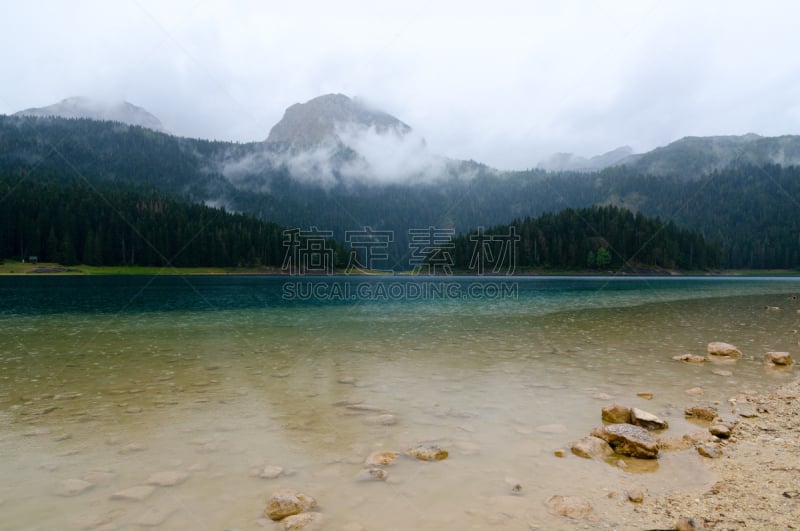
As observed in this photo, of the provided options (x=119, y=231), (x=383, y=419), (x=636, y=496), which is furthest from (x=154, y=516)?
(x=119, y=231)

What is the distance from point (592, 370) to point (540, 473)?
1061 cm

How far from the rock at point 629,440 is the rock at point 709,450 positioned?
34.6 inches

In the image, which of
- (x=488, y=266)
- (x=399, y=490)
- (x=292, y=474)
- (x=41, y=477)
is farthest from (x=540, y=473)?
(x=488, y=266)

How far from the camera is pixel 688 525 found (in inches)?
223

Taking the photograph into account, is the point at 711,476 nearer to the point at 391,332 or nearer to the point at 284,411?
the point at 284,411

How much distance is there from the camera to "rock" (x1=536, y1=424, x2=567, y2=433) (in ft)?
34.8

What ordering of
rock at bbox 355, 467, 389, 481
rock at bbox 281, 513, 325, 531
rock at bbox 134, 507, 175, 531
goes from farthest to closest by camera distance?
rock at bbox 355, 467, 389, 481 → rock at bbox 134, 507, 175, 531 → rock at bbox 281, 513, 325, 531

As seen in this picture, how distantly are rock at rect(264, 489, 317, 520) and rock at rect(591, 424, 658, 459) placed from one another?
6.59m

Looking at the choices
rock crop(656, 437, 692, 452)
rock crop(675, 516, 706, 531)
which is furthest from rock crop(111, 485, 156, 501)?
rock crop(656, 437, 692, 452)

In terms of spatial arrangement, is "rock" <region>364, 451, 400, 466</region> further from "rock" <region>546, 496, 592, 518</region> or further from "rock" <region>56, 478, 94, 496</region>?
"rock" <region>56, 478, 94, 496</region>

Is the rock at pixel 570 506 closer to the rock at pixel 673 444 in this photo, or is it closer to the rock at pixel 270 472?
the rock at pixel 673 444

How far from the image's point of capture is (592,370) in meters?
17.4

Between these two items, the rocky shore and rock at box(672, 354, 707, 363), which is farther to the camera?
rock at box(672, 354, 707, 363)

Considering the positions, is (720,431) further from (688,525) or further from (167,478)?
(167,478)
